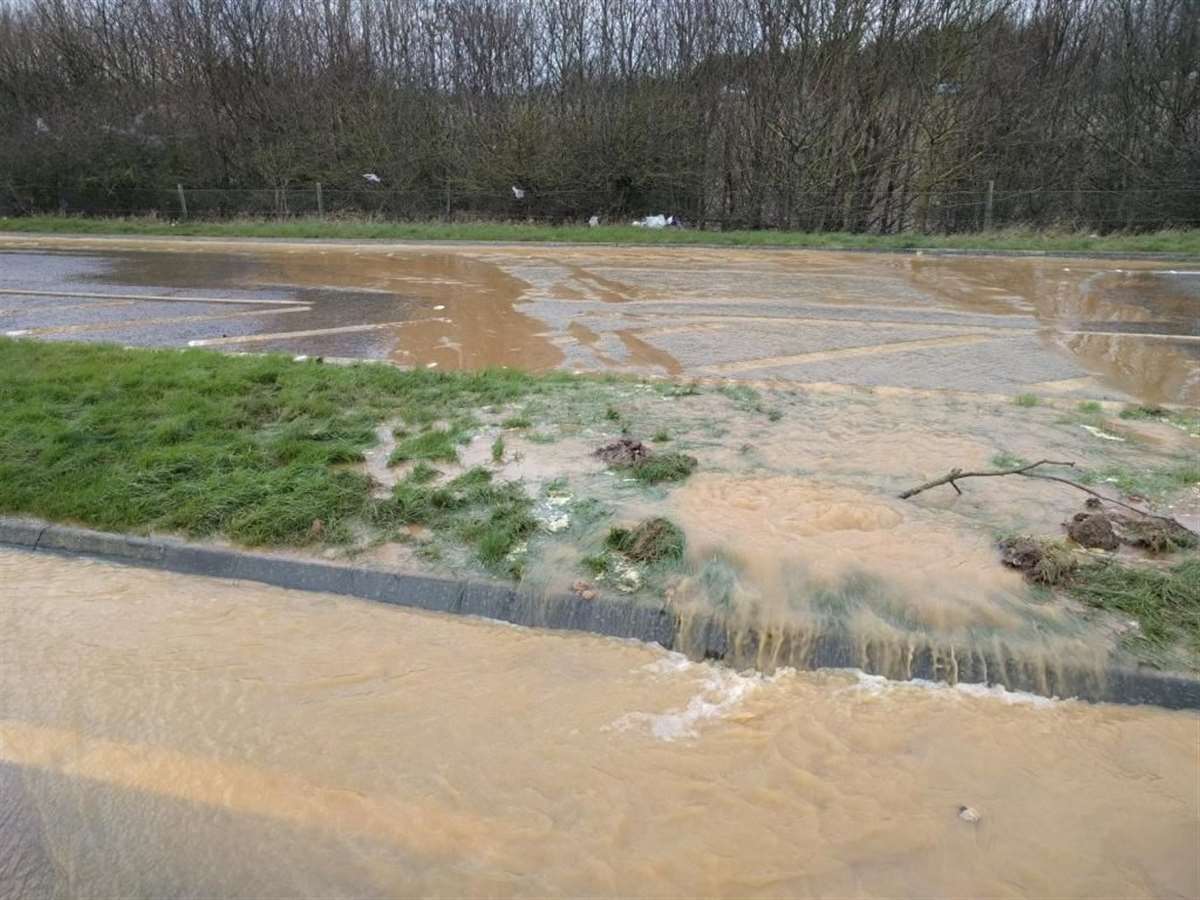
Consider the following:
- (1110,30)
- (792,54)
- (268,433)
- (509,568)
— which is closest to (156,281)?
(268,433)

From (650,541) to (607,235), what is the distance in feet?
60.1

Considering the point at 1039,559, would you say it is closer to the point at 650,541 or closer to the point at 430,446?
the point at 650,541

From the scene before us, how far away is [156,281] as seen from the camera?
15.3 metres

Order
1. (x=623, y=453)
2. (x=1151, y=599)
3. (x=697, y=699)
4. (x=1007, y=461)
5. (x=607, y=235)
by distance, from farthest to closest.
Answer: (x=607, y=235) → (x=623, y=453) → (x=1007, y=461) → (x=1151, y=599) → (x=697, y=699)

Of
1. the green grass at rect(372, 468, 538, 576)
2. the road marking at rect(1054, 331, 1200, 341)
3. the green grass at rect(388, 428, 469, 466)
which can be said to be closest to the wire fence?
the road marking at rect(1054, 331, 1200, 341)

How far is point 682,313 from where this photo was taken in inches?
465

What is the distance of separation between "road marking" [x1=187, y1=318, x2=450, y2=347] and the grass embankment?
11.4 metres

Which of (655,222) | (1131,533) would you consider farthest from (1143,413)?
(655,222)

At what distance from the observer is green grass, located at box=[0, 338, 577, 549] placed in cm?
522

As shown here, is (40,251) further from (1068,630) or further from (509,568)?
(1068,630)

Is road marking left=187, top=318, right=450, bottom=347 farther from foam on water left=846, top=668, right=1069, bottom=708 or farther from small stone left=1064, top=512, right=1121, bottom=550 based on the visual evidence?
small stone left=1064, top=512, right=1121, bottom=550

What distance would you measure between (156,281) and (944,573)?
15.1m

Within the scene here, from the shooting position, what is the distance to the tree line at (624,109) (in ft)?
76.2

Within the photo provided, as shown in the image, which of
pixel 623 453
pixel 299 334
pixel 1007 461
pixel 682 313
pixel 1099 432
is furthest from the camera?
pixel 682 313
